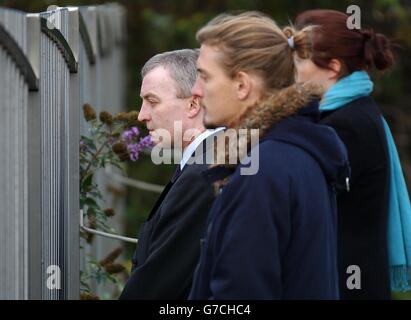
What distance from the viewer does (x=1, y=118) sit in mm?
3182

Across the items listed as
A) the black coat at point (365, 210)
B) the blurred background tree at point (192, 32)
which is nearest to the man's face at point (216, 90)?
the black coat at point (365, 210)

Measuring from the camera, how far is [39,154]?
12.0ft

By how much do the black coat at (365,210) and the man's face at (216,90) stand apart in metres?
1.01

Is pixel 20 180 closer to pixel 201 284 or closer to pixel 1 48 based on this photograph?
pixel 1 48

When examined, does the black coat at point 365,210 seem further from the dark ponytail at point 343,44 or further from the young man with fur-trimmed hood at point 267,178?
the young man with fur-trimmed hood at point 267,178

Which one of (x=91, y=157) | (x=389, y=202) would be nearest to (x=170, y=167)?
(x=91, y=157)

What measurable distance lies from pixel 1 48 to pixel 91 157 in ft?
6.92

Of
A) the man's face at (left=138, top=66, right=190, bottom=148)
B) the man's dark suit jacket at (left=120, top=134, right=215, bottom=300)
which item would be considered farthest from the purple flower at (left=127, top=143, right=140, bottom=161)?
the man's dark suit jacket at (left=120, top=134, right=215, bottom=300)

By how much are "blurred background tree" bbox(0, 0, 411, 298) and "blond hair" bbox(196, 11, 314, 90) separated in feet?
29.4

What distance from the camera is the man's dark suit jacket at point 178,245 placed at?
3.60 meters

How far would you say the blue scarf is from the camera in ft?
13.9

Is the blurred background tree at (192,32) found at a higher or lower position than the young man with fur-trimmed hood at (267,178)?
higher

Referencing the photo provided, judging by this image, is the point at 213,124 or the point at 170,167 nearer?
the point at 213,124
